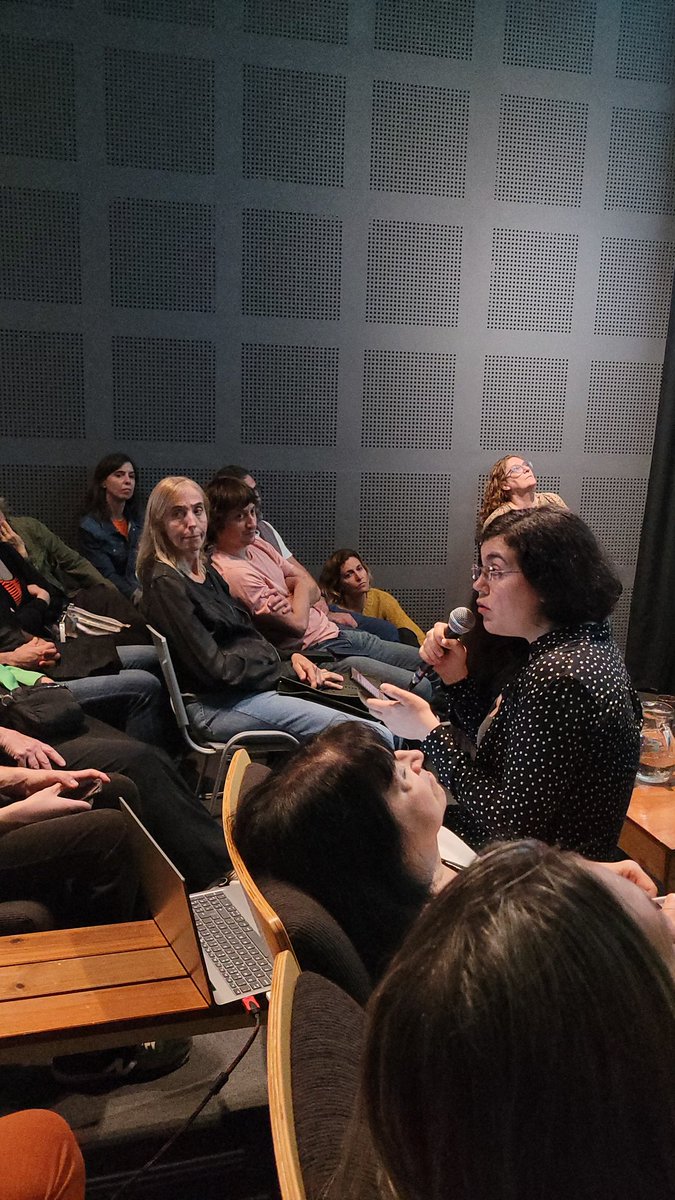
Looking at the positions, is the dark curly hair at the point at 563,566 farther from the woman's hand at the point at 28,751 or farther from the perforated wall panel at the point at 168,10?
the perforated wall panel at the point at 168,10

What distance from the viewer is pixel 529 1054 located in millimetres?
581

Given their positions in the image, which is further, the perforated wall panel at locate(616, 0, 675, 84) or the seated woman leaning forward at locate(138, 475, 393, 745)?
the perforated wall panel at locate(616, 0, 675, 84)

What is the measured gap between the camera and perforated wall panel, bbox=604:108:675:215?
214 inches

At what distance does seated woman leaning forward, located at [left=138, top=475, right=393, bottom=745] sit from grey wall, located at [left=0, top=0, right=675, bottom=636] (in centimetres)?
179

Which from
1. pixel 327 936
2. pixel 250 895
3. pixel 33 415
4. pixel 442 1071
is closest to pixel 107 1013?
pixel 250 895

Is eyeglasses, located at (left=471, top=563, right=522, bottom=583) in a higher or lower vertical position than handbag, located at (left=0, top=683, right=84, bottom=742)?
higher

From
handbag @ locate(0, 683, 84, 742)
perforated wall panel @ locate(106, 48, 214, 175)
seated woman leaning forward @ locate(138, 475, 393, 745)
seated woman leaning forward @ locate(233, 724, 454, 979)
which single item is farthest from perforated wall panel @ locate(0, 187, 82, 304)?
seated woman leaning forward @ locate(233, 724, 454, 979)

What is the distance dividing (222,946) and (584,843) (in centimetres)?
75

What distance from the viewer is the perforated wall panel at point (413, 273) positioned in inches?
207

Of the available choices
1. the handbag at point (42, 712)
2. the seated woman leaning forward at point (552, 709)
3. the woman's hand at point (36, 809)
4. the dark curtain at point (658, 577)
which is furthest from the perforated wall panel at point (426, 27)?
the woman's hand at point (36, 809)

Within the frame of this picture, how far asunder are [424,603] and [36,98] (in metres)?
3.67

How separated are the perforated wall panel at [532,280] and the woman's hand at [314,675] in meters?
2.85

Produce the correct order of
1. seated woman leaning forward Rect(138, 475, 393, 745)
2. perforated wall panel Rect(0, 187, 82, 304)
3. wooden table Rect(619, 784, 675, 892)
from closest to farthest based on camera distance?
wooden table Rect(619, 784, 675, 892), seated woman leaning forward Rect(138, 475, 393, 745), perforated wall panel Rect(0, 187, 82, 304)

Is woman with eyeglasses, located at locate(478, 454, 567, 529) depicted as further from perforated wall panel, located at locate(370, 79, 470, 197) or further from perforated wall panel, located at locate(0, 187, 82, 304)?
perforated wall panel, located at locate(0, 187, 82, 304)
